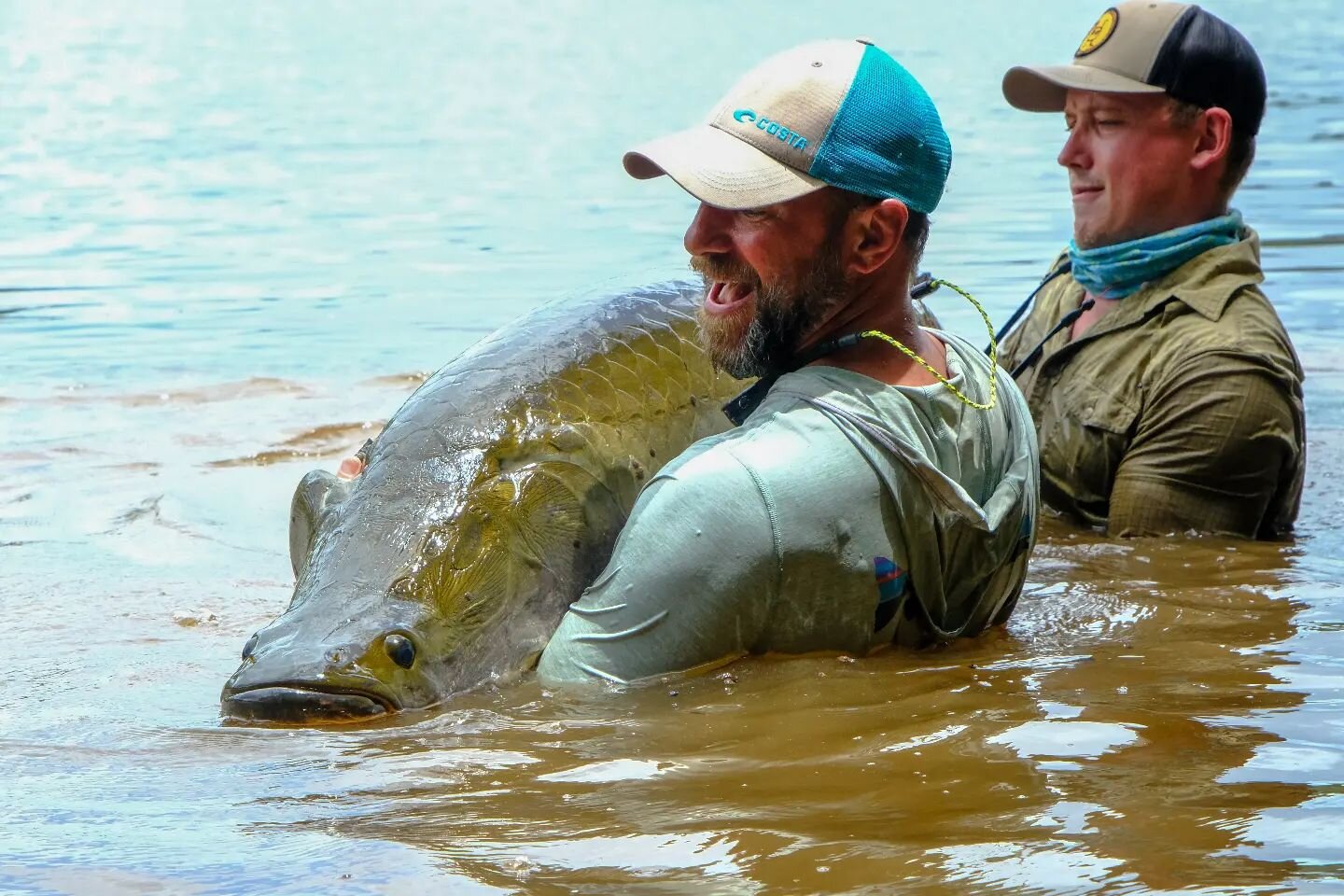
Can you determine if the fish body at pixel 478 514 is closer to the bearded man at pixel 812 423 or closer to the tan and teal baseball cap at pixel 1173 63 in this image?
the bearded man at pixel 812 423

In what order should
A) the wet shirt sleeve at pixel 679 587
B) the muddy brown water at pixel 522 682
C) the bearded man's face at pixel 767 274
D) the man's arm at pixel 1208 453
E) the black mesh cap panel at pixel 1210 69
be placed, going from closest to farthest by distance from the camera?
the muddy brown water at pixel 522 682 → the wet shirt sleeve at pixel 679 587 → the bearded man's face at pixel 767 274 → the man's arm at pixel 1208 453 → the black mesh cap panel at pixel 1210 69

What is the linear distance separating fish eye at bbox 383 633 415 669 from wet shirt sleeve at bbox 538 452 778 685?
269 mm

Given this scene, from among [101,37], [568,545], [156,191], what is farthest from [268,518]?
[101,37]

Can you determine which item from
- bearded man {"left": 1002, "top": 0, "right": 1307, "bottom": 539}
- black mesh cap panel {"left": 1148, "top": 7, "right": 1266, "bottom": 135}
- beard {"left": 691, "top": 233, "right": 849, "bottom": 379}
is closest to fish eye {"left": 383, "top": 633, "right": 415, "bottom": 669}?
beard {"left": 691, "top": 233, "right": 849, "bottom": 379}

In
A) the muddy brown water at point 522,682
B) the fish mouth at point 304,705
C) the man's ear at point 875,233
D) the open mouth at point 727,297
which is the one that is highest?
the man's ear at point 875,233

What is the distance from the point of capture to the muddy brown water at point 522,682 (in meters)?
2.86

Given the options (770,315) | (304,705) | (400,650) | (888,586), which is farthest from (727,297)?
(304,705)

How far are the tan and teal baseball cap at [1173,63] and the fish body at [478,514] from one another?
1.96 metres

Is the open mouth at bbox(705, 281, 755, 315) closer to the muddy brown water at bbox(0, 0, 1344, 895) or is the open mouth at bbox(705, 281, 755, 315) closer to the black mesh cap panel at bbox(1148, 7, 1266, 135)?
the muddy brown water at bbox(0, 0, 1344, 895)

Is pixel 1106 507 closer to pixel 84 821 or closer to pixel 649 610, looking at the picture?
pixel 649 610

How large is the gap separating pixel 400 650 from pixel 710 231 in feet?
3.42

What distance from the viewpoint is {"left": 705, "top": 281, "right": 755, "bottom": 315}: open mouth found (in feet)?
12.1

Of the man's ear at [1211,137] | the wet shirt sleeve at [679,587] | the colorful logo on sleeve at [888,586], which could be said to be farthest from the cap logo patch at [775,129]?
the man's ear at [1211,137]

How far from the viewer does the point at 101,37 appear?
37875mm
